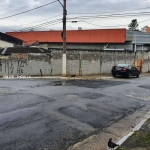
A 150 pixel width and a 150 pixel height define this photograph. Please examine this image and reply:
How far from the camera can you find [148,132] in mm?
7566

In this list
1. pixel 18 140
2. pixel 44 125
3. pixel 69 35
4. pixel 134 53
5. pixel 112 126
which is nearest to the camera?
pixel 18 140

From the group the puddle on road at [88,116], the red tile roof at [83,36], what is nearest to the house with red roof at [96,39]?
the red tile roof at [83,36]

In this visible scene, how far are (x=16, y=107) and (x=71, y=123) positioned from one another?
2729 millimetres

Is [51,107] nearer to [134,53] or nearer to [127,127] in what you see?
[127,127]

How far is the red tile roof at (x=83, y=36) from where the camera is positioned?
41344 millimetres

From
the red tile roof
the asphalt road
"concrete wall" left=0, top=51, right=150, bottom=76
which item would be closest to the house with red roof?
the red tile roof

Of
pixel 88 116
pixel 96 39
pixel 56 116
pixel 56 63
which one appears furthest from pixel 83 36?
pixel 56 116

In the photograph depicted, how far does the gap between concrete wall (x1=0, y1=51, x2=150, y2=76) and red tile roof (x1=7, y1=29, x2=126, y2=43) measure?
9514 millimetres

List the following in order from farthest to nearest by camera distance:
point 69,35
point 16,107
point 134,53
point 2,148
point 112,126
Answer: point 69,35, point 134,53, point 16,107, point 112,126, point 2,148

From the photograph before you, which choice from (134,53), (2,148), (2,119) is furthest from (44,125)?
(134,53)

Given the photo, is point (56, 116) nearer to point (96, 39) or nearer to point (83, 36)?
point (96, 39)

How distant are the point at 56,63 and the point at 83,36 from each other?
67.8ft

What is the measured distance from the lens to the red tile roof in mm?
41344

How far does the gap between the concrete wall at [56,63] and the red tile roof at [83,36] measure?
31.2ft
